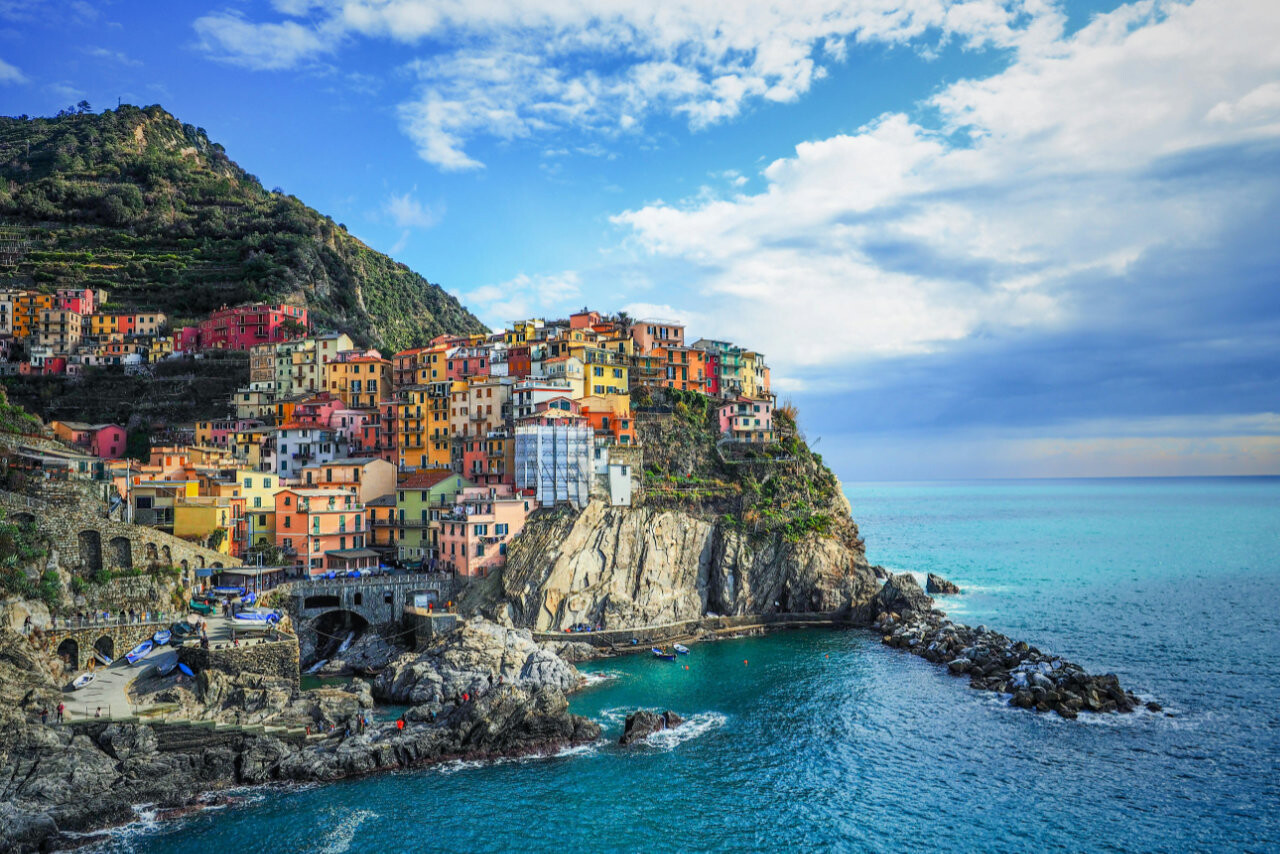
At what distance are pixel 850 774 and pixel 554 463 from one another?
35.2 meters

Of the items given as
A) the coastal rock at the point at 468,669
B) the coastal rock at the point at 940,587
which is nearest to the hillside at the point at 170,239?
the coastal rock at the point at 468,669

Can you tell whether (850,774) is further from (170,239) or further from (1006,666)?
(170,239)

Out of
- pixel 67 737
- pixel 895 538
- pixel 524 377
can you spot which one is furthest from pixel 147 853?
pixel 895 538

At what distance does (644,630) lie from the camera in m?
62.4

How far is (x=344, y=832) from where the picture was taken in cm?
3284

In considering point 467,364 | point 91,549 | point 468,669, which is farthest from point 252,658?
point 467,364

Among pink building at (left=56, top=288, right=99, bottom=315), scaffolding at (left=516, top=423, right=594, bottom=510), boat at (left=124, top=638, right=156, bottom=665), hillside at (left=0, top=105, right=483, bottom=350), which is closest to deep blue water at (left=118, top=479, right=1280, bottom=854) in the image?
boat at (left=124, top=638, right=156, bottom=665)

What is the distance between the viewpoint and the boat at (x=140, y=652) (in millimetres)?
44500

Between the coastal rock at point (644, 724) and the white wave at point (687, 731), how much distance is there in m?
0.29

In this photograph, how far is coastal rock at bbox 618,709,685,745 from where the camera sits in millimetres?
42500

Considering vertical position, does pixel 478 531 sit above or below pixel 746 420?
below

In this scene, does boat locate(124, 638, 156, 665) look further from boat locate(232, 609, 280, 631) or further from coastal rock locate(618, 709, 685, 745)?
coastal rock locate(618, 709, 685, 745)

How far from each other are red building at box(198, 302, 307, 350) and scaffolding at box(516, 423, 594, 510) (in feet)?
133

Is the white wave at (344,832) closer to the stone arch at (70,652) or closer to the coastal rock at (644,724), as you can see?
the coastal rock at (644,724)
